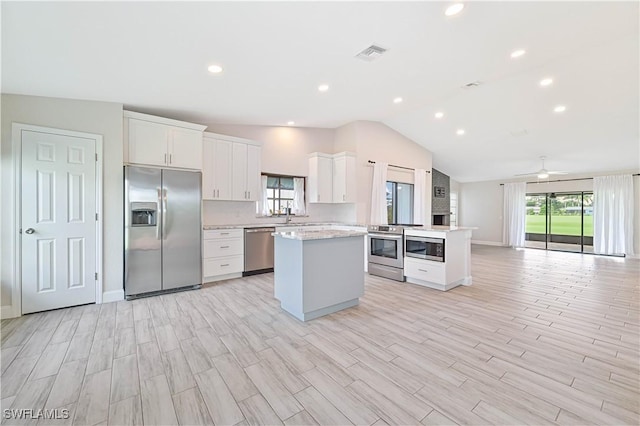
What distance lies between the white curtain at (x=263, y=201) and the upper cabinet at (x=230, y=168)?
372 mm

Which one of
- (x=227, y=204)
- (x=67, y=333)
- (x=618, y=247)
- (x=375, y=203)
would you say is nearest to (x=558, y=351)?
(x=375, y=203)

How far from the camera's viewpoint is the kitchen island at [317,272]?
2.96 m

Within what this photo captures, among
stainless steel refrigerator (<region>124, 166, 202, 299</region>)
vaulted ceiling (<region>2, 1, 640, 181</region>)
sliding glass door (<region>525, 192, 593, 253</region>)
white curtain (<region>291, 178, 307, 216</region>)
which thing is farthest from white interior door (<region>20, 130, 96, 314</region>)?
sliding glass door (<region>525, 192, 593, 253</region>)

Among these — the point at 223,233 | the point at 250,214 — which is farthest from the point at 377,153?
the point at 223,233

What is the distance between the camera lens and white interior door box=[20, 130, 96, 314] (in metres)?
3.13

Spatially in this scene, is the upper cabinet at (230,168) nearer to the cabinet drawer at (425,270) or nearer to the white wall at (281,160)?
the white wall at (281,160)

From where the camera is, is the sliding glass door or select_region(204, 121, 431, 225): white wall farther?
the sliding glass door

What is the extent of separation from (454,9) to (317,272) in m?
2.81

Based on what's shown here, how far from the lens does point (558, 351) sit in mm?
2359

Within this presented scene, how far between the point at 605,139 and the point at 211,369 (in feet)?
27.5

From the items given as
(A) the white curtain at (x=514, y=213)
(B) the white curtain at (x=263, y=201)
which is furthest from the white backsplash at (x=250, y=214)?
(A) the white curtain at (x=514, y=213)

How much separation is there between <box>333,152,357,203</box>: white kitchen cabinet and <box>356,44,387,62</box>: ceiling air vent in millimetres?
2931

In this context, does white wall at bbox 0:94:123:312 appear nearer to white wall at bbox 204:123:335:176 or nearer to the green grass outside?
white wall at bbox 204:123:335:176

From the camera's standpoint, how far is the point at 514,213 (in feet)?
30.0
